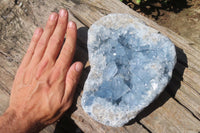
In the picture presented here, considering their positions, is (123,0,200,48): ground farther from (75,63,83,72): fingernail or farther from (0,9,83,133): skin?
(75,63,83,72): fingernail

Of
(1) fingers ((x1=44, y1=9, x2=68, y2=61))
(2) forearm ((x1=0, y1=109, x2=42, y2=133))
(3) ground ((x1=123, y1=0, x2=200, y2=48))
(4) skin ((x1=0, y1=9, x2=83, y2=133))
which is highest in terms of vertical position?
(1) fingers ((x1=44, y1=9, x2=68, y2=61))

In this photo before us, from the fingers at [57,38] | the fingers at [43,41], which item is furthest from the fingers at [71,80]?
the fingers at [43,41]

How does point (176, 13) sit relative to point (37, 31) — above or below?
below

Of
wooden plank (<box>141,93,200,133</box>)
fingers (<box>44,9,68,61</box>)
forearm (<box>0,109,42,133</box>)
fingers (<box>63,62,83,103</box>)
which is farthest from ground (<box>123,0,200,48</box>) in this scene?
forearm (<box>0,109,42,133</box>)

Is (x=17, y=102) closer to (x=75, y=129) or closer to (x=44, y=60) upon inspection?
(x=44, y=60)

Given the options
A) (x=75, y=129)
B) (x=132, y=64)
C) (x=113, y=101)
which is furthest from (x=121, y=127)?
(x=75, y=129)

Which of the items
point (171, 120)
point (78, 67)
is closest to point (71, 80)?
point (78, 67)

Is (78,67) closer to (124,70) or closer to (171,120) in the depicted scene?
(124,70)
